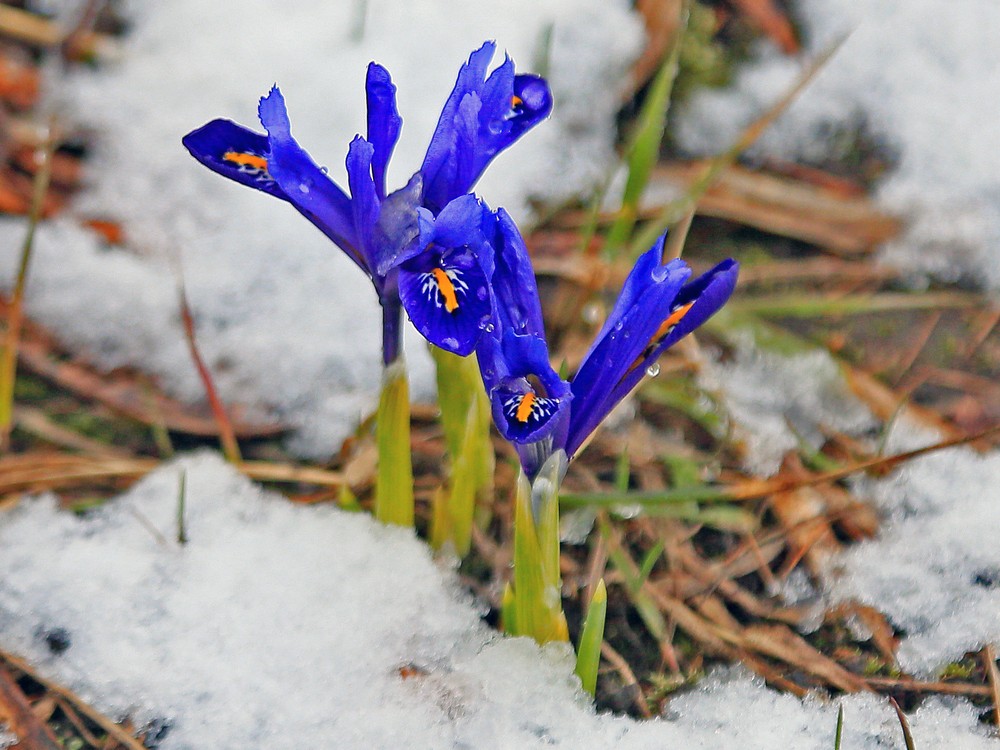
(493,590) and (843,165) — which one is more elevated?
(843,165)

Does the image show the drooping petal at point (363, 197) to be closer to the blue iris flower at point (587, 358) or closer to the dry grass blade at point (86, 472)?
the blue iris flower at point (587, 358)

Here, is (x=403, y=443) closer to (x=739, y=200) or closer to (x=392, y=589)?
(x=392, y=589)

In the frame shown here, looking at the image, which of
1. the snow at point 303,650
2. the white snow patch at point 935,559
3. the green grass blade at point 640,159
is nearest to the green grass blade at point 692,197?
the green grass blade at point 640,159

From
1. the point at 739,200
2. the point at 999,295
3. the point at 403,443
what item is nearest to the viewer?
the point at 403,443

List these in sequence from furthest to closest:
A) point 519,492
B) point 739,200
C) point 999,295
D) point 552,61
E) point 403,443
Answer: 1. point 552,61
2. point 739,200
3. point 999,295
4. point 403,443
5. point 519,492

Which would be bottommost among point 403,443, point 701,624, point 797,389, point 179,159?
point 701,624

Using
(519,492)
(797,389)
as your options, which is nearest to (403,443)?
(519,492)

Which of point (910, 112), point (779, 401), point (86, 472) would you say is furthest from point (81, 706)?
point (910, 112)

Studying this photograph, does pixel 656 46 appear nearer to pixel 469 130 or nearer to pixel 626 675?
pixel 469 130
